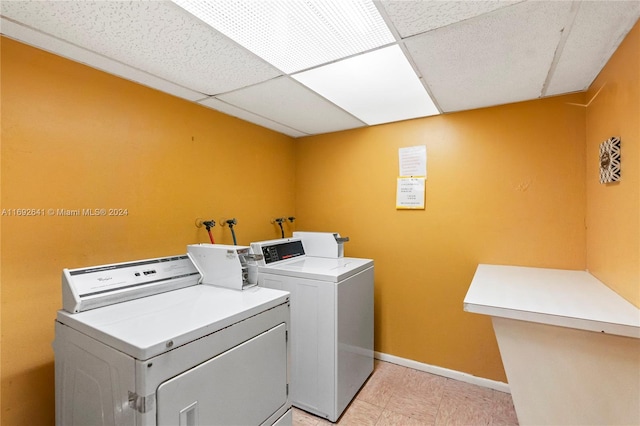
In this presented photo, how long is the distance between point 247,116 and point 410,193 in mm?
1586

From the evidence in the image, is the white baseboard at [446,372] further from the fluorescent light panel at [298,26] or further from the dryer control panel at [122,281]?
the fluorescent light panel at [298,26]

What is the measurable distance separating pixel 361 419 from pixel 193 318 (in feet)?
4.89

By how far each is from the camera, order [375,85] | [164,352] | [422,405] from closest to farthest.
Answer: [164,352]
[375,85]
[422,405]

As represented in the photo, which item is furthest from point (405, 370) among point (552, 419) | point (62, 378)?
point (62, 378)

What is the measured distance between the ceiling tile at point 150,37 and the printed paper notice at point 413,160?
55.4 inches

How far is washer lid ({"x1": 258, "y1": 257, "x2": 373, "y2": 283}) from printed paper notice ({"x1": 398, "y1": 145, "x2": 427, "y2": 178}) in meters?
0.89

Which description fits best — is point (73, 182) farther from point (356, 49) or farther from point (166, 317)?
point (356, 49)

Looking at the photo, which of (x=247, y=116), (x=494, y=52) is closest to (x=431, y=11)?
(x=494, y=52)

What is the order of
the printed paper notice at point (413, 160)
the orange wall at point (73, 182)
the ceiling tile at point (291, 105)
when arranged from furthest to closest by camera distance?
the printed paper notice at point (413, 160), the ceiling tile at point (291, 105), the orange wall at point (73, 182)

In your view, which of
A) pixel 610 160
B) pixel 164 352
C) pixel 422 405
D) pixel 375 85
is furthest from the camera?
pixel 422 405

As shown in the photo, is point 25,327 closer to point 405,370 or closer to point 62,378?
point 62,378

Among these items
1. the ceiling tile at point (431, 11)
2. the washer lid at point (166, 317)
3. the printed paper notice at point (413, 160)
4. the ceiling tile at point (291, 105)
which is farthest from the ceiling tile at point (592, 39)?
the washer lid at point (166, 317)

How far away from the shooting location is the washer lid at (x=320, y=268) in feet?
6.61

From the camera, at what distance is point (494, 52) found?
151 centimetres
